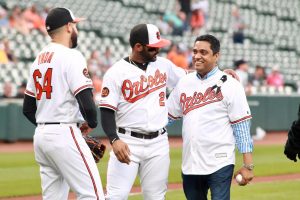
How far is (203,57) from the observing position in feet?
19.2

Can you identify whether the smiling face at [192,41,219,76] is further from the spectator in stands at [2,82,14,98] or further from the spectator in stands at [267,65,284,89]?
the spectator in stands at [267,65,284,89]

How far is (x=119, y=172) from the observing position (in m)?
6.10

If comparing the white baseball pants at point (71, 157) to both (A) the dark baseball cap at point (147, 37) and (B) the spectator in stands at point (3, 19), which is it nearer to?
(A) the dark baseball cap at point (147, 37)

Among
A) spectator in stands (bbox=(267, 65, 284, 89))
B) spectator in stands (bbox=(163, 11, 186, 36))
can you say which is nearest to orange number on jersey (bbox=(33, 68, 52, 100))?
spectator in stands (bbox=(267, 65, 284, 89))

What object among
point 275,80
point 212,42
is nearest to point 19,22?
point 275,80

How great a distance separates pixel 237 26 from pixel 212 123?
70.1ft

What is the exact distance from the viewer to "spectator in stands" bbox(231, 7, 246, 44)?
84.9ft

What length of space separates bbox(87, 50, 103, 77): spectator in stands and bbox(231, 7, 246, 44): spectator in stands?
25.0 feet

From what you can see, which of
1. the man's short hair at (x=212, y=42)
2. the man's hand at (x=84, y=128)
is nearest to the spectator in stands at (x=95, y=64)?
the man's hand at (x=84, y=128)

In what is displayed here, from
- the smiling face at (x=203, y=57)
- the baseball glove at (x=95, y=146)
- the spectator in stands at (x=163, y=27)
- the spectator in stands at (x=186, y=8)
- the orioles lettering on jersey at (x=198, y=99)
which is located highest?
the smiling face at (x=203, y=57)

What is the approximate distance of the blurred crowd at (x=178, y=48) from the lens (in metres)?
18.2

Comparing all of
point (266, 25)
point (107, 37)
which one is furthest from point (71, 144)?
point (266, 25)

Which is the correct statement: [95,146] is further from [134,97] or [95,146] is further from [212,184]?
[212,184]

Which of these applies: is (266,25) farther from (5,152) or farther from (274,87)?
(5,152)
